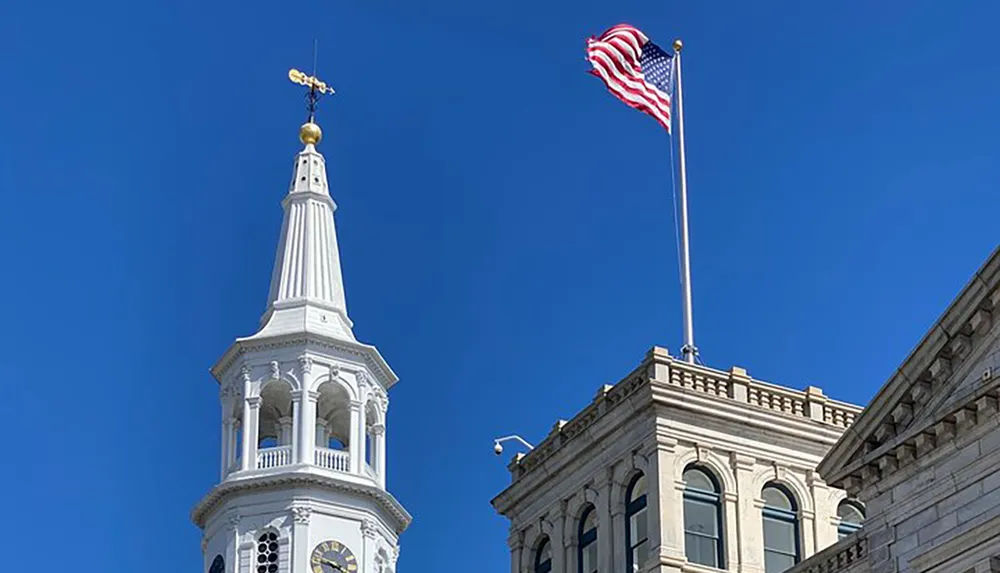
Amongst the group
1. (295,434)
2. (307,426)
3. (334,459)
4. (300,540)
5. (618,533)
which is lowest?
(618,533)

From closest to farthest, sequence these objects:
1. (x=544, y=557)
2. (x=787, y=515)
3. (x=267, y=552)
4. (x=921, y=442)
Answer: (x=921, y=442) < (x=787, y=515) < (x=544, y=557) < (x=267, y=552)

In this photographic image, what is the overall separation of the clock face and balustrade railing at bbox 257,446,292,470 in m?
4.35

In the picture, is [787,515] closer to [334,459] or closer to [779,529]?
[779,529]

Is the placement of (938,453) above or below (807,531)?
below

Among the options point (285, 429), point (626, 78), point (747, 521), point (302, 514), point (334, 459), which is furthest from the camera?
point (285, 429)

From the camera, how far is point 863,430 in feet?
156

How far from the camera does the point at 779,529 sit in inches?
2188

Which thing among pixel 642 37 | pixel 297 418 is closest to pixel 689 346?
pixel 642 37

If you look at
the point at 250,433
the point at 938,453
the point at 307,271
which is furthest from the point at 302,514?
the point at 938,453

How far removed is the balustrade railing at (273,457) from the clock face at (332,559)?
435cm

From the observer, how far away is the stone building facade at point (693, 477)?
5419 cm

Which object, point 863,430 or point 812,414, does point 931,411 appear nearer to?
point 863,430

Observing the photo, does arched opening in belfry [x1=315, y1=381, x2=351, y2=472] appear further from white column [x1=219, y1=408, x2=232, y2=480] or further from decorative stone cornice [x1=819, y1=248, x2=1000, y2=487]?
decorative stone cornice [x1=819, y1=248, x2=1000, y2=487]

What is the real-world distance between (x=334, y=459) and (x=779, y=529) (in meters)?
57.8
